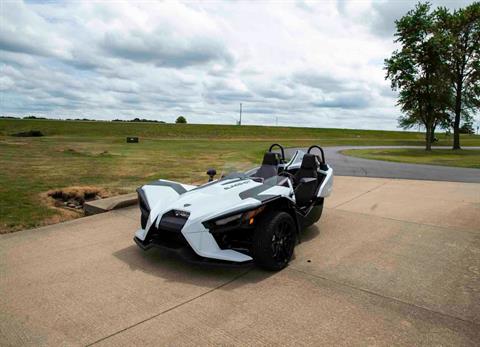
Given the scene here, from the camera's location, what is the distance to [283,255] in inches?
165

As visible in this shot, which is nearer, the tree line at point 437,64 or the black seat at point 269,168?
the black seat at point 269,168

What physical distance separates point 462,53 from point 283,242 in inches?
1456

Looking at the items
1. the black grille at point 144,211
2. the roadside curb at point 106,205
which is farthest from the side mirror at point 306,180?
the roadside curb at point 106,205

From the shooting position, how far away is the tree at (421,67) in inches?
1249

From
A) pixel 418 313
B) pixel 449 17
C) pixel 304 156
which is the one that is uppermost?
pixel 449 17

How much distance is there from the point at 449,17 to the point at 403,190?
1298 inches

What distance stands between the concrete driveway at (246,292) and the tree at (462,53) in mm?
33229

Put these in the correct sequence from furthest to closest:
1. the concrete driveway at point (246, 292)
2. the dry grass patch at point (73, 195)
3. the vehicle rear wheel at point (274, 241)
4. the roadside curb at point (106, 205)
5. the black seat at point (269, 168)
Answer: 1. the dry grass patch at point (73, 195)
2. the roadside curb at point (106, 205)
3. the black seat at point (269, 168)
4. the vehicle rear wheel at point (274, 241)
5. the concrete driveway at point (246, 292)

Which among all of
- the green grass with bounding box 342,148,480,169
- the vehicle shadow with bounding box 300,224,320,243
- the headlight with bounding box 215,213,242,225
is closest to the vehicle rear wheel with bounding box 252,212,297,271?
the headlight with bounding box 215,213,242,225

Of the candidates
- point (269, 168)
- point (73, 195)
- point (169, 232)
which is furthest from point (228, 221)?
point (73, 195)

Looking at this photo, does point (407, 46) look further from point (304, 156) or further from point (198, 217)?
point (198, 217)

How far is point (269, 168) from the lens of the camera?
5367 millimetres

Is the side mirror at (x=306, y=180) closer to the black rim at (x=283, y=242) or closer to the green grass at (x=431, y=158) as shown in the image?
the black rim at (x=283, y=242)

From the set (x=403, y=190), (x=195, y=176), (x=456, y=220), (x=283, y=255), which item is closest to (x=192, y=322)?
(x=283, y=255)
